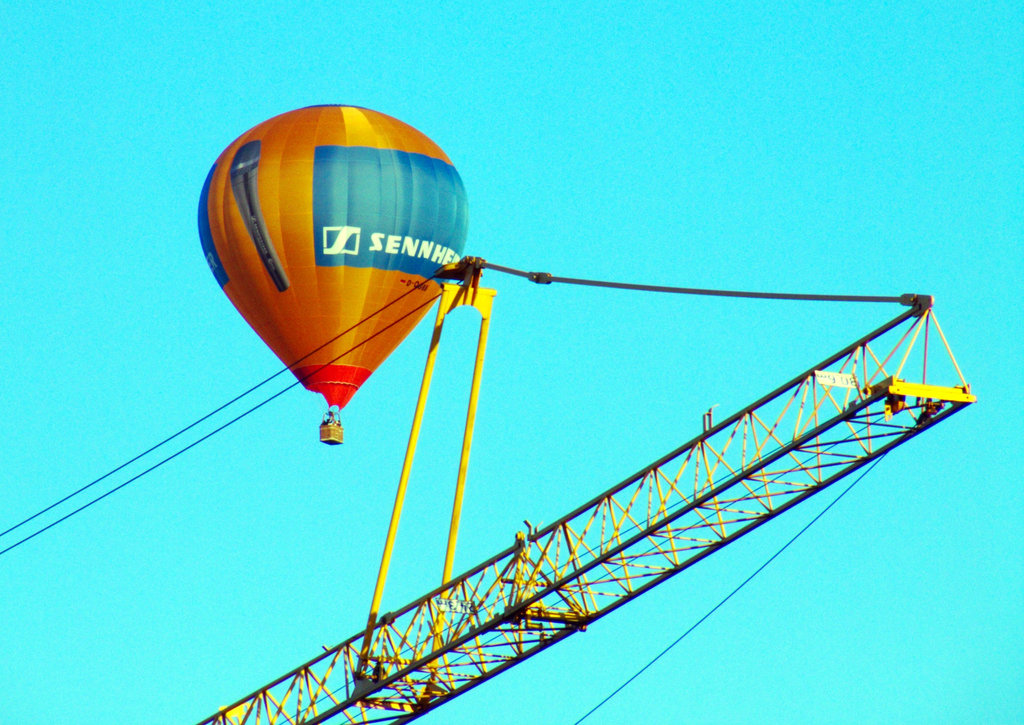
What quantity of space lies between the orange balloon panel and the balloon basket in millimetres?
542

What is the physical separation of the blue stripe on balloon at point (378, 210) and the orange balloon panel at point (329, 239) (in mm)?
27

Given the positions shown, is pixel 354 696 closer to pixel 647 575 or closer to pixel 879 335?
pixel 647 575

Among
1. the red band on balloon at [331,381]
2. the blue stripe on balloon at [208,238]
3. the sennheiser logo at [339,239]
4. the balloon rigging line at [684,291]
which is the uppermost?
the blue stripe on balloon at [208,238]

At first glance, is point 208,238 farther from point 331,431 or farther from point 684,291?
point 684,291

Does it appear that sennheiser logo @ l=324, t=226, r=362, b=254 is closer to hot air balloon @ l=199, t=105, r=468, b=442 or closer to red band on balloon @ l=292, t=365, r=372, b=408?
hot air balloon @ l=199, t=105, r=468, b=442

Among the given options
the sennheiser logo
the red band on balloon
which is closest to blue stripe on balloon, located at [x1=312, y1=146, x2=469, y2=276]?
the sennheiser logo

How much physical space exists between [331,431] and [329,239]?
17.0 ft

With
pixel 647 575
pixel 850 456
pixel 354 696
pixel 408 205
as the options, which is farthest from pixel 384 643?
pixel 408 205

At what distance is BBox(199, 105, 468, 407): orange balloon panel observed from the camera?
57.8 meters

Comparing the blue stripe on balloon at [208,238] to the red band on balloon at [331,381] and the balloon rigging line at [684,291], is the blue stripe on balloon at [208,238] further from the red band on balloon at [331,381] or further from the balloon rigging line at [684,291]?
the balloon rigging line at [684,291]

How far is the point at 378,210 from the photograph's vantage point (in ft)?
191

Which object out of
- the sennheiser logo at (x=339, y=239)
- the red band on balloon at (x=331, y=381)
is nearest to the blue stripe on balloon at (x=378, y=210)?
the sennheiser logo at (x=339, y=239)

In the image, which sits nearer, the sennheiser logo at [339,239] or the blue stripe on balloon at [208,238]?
the sennheiser logo at [339,239]

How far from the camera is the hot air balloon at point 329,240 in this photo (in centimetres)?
5781
